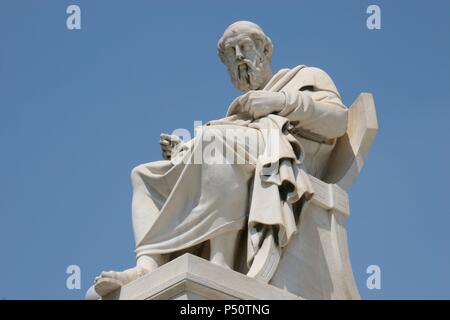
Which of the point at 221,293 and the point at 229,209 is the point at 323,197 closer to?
the point at 229,209

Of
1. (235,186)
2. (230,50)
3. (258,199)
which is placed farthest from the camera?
(230,50)

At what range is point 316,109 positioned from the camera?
12820mm

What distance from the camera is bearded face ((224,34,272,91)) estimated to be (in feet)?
43.9

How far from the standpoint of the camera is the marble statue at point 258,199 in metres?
11.9

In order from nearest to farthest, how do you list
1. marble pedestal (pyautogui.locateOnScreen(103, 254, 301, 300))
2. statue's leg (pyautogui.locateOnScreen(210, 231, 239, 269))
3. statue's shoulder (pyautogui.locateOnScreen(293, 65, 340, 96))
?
marble pedestal (pyautogui.locateOnScreen(103, 254, 301, 300)) → statue's leg (pyautogui.locateOnScreen(210, 231, 239, 269)) → statue's shoulder (pyautogui.locateOnScreen(293, 65, 340, 96))

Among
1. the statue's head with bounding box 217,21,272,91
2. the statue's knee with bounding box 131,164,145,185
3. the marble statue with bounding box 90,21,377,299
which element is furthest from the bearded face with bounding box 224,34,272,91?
the statue's knee with bounding box 131,164,145,185

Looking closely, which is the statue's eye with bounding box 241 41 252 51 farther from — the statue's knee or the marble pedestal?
the marble pedestal

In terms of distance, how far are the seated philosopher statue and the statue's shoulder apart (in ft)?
1.20

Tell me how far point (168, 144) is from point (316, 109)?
1.36 meters

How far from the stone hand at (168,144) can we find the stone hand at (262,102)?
691 mm

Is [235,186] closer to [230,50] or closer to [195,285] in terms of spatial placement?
[195,285]

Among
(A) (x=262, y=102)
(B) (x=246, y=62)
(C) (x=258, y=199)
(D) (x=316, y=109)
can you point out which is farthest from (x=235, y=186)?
(B) (x=246, y=62)
